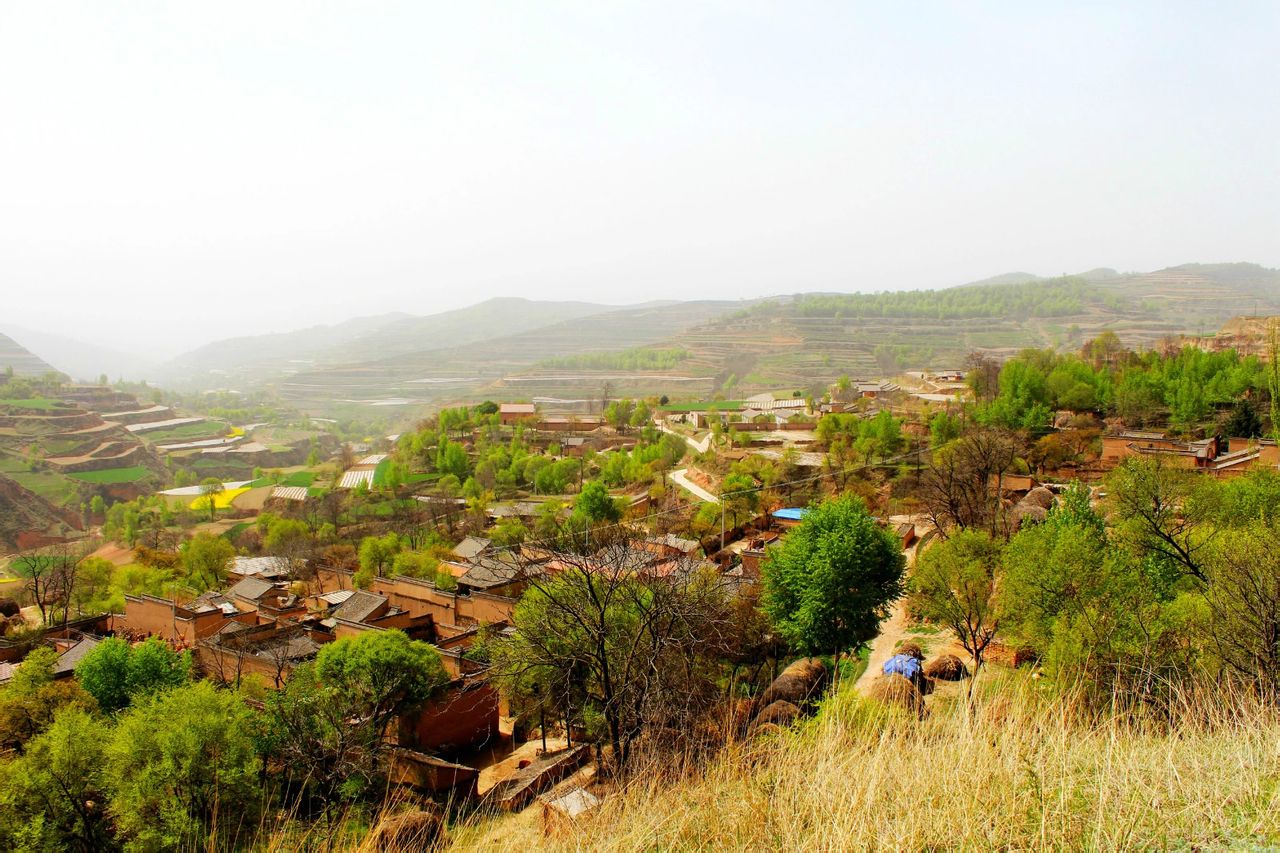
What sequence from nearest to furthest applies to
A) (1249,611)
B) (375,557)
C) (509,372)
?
(1249,611) < (375,557) < (509,372)

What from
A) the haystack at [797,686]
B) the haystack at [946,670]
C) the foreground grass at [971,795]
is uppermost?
the foreground grass at [971,795]

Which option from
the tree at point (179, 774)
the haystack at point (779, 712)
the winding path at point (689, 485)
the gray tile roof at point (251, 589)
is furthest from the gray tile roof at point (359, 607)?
the winding path at point (689, 485)

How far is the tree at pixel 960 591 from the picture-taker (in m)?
13.0

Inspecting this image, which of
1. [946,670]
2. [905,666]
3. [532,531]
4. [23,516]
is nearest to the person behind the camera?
[905,666]

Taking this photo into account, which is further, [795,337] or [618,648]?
[795,337]

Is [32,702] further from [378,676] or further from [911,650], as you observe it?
[911,650]

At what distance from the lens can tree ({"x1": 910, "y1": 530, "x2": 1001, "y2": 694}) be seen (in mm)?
12969

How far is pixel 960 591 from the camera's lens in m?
13.5

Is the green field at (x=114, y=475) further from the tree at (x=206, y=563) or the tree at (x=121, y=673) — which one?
the tree at (x=121, y=673)

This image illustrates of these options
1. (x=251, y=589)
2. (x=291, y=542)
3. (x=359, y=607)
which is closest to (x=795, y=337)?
(x=291, y=542)

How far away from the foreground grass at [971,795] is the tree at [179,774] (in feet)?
21.4

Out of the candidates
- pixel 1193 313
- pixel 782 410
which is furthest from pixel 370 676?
pixel 1193 313

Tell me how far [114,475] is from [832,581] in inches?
2124

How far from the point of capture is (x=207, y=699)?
10289mm
